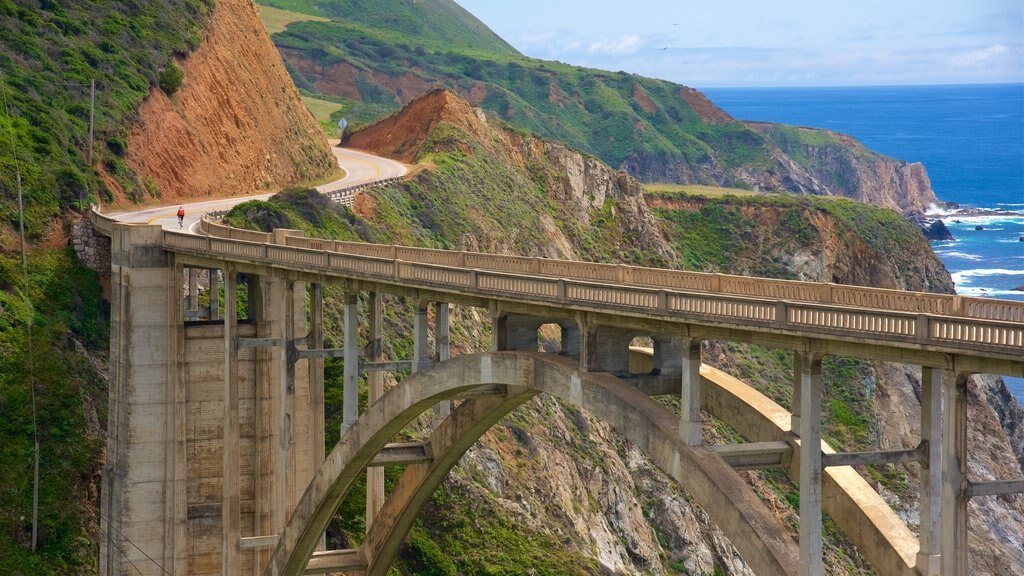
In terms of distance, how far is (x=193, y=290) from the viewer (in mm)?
60469

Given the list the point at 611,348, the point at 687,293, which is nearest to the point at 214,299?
the point at 611,348

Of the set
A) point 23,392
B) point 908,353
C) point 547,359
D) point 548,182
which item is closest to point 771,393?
point 548,182

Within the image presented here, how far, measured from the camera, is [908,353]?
97.9 ft

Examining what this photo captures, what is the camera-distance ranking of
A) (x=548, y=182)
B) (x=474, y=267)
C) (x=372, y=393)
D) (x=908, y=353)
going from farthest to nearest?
(x=548, y=182), (x=372, y=393), (x=474, y=267), (x=908, y=353)

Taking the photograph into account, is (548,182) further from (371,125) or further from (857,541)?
(857,541)

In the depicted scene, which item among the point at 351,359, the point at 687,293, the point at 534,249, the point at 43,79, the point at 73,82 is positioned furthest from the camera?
the point at 534,249

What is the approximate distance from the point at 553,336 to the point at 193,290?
89.2ft

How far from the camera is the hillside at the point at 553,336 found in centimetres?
6234

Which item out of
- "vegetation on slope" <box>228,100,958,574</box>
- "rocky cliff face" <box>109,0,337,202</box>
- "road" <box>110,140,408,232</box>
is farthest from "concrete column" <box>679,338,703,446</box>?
"rocky cliff face" <box>109,0,337,202</box>

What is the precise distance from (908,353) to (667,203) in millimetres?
102848

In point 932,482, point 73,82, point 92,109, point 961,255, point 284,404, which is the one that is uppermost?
point 73,82

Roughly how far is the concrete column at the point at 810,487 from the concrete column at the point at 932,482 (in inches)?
76.1

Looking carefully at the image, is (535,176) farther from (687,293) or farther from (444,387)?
(687,293)

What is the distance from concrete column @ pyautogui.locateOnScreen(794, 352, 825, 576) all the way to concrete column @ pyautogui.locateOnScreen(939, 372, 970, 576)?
243 centimetres
